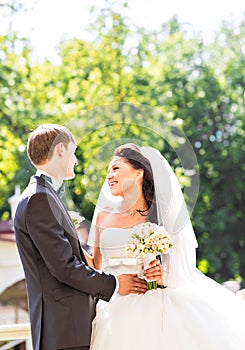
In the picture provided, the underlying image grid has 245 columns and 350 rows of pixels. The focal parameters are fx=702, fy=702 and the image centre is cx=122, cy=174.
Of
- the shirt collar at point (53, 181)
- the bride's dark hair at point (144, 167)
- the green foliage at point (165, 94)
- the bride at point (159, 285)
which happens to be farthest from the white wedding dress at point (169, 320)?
the green foliage at point (165, 94)

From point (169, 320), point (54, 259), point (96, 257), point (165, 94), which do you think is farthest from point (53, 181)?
point (165, 94)

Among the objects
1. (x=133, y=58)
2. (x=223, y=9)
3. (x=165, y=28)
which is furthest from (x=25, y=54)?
(x=223, y=9)

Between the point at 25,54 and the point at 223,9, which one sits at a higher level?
the point at 223,9

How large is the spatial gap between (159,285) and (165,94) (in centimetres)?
1236

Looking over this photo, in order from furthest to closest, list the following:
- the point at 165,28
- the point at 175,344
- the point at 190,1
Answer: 1. the point at 165,28
2. the point at 190,1
3. the point at 175,344

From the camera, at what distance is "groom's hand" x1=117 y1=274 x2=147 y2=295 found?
2992 mm

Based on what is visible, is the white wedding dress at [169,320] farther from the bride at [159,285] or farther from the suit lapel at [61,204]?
the suit lapel at [61,204]

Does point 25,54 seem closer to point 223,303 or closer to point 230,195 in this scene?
point 230,195

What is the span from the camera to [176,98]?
49.8 ft

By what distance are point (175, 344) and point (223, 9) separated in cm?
1277

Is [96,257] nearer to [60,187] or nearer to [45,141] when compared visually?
[60,187]

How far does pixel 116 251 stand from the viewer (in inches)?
126

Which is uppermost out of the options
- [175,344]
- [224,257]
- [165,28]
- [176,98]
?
[165,28]

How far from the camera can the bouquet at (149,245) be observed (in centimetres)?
292
